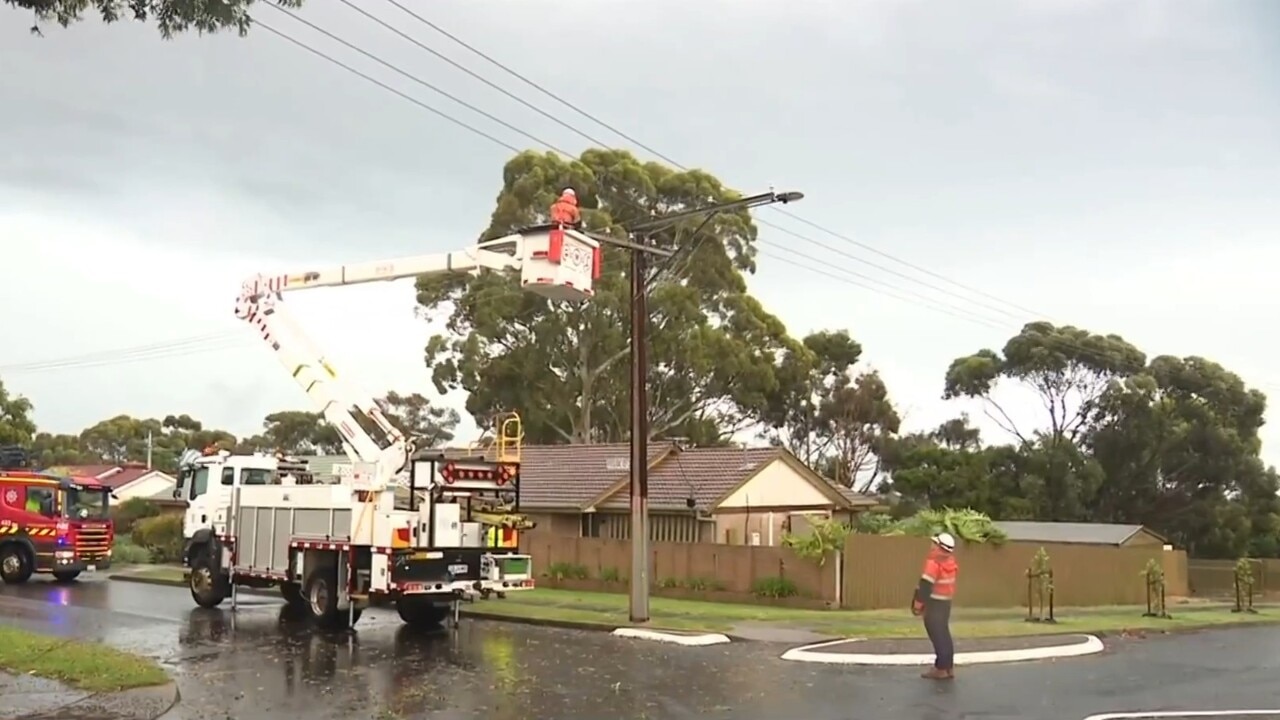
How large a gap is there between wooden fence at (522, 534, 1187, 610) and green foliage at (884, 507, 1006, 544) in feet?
0.82

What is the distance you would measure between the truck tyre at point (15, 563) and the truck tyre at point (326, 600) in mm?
12632

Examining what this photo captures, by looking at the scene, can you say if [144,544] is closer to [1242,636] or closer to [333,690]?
[333,690]

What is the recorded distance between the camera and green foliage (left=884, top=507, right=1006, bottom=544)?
25.8 m

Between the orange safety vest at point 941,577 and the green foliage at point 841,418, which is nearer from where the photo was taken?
the orange safety vest at point 941,577

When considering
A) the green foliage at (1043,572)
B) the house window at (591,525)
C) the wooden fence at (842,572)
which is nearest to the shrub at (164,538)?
the house window at (591,525)

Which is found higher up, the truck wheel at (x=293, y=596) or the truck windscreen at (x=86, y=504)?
the truck windscreen at (x=86, y=504)

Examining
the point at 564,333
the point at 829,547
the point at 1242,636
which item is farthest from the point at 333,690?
the point at 564,333

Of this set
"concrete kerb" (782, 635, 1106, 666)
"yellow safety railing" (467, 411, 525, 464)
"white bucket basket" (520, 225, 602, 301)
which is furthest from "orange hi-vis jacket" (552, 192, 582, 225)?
"concrete kerb" (782, 635, 1106, 666)

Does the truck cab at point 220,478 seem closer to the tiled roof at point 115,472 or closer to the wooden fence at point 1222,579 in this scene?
the wooden fence at point 1222,579

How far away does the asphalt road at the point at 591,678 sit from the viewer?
38.3 feet

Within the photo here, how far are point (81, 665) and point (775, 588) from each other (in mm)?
14658

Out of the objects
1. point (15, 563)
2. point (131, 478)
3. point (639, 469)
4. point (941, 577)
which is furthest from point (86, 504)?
point (131, 478)

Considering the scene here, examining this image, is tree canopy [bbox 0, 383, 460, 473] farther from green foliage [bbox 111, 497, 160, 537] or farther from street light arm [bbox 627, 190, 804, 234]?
street light arm [bbox 627, 190, 804, 234]

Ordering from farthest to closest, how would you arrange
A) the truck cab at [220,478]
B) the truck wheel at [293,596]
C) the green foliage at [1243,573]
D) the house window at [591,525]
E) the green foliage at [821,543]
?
the house window at [591,525], the green foliage at [1243,573], the green foliage at [821,543], the truck cab at [220,478], the truck wheel at [293,596]
